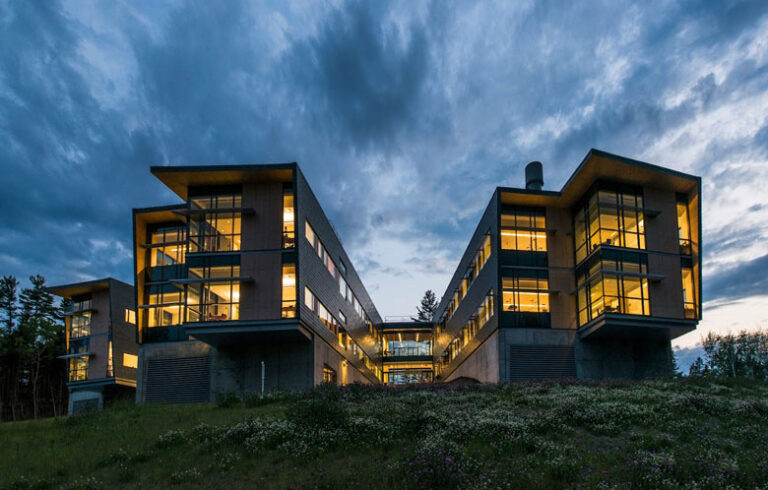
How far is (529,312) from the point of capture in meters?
35.6

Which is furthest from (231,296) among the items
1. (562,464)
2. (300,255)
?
(562,464)

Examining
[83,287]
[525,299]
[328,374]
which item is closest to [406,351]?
[328,374]

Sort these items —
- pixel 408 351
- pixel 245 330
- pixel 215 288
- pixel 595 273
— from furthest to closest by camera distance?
pixel 408 351 → pixel 215 288 → pixel 595 273 → pixel 245 330

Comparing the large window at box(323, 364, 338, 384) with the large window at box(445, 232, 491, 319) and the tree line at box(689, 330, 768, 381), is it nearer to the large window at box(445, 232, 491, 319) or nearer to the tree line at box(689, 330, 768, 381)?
the large window at box(445, 232, 491, 319)

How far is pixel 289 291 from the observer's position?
32.7 meters

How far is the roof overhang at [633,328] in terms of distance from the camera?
1248 inches

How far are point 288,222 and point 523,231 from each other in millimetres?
15065

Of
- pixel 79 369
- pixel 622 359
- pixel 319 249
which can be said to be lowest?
pixel 79 369

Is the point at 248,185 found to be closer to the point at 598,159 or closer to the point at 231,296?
the point at 231,296

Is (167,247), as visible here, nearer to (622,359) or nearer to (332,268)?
(332,268)

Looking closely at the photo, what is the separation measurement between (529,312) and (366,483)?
86.1 feet

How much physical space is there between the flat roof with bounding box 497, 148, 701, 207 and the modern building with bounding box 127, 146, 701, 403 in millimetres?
106

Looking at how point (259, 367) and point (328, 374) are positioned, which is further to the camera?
point (328, 374)

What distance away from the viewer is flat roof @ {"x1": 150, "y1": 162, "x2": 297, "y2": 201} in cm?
3303
